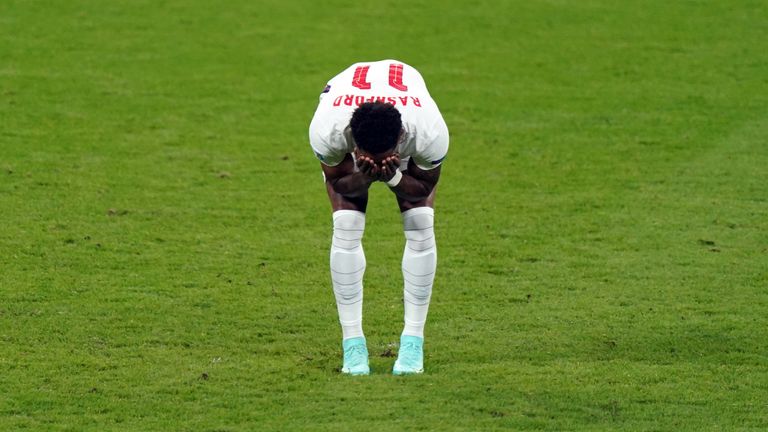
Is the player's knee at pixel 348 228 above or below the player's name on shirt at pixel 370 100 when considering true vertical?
below

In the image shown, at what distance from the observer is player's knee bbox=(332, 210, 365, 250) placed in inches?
266

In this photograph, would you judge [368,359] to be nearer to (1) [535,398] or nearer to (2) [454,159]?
(1) [535,398]

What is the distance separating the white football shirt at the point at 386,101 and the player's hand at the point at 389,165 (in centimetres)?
19

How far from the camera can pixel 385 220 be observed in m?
10.4

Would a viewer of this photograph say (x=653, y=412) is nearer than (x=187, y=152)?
Yes

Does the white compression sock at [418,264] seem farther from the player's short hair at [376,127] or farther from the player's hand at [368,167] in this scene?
the player's short hair at [376,127]

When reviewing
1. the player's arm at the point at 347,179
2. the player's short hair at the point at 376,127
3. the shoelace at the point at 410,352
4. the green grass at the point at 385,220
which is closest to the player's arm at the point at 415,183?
the player's arm at the point at 347,179

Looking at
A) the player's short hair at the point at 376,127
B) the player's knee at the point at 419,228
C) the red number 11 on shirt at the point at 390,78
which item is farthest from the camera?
the player's knee at the point at 419,228

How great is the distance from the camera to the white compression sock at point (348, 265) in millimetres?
6785

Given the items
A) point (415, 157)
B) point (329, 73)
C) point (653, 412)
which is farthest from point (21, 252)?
point (329, 73)

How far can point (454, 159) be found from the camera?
39.9ft

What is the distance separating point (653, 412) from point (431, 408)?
1.09 meters

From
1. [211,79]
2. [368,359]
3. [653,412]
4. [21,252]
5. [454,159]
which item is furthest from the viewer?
[211,79]

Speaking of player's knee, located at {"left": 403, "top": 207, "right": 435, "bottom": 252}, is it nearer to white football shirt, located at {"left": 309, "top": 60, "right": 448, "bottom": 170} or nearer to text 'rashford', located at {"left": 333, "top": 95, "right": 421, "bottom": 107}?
white football shirt, located at {"left": 309, "top": 60, "right": 448, "bottom": 170}
